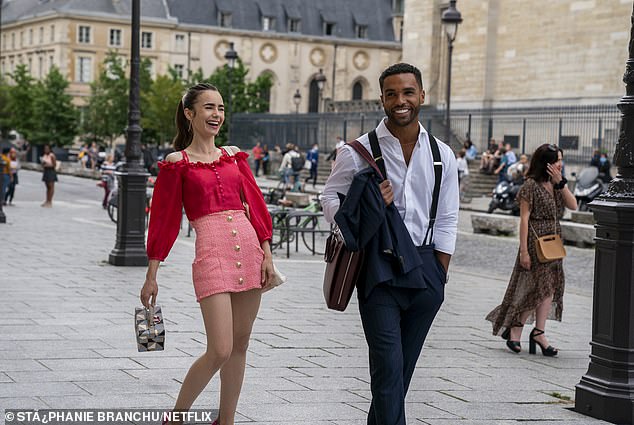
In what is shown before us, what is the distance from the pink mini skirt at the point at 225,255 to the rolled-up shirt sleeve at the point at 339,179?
473 millimetres

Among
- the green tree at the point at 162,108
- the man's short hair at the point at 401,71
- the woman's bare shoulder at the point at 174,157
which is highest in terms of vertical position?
the green tree at the point at 162,108

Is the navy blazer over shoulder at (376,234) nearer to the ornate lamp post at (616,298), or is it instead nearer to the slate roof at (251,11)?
the ornate lamp post at (616,298)

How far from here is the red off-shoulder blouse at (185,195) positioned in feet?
18.3

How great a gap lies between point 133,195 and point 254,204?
9.28 m

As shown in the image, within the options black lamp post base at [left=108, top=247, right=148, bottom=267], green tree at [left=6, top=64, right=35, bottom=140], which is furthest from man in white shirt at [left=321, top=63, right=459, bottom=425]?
green tree at [left=6, top=64, right=35, bottom=140]

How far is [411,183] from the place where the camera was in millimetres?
5281

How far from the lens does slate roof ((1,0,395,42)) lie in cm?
9169

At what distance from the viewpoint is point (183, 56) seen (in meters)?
93.6

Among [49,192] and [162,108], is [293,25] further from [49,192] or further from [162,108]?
[49,192]

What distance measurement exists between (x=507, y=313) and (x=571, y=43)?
32797 millimetres

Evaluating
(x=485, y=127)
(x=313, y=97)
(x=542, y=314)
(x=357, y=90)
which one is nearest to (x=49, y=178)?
(x=485, y=127)

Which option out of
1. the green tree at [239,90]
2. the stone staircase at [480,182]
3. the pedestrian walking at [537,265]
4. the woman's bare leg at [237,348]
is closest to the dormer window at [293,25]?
the green tree at [239,90]

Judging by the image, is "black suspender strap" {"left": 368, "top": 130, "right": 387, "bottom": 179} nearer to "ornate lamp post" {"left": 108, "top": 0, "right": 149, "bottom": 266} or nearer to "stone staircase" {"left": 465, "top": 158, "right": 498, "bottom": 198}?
"ornate lamp post" {"left": 108, "top": 0, "right": 149, "bottom": 266}

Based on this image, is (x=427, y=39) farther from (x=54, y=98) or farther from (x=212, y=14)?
(x=212, y=14)
